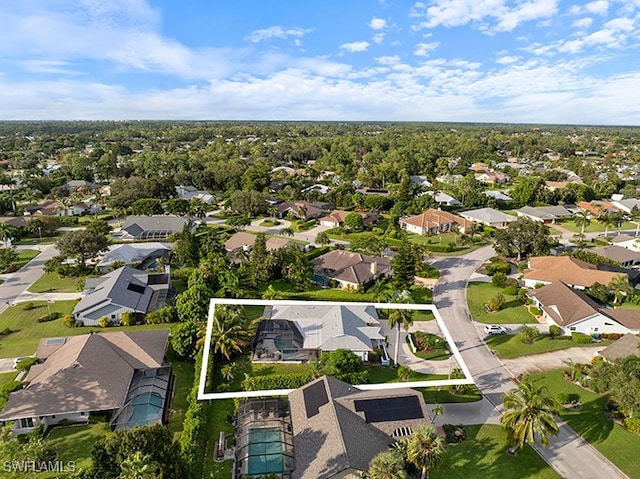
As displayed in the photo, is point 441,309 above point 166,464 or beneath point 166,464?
beneath

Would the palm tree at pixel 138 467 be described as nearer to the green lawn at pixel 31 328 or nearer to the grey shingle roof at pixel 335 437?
the grey shingle roof at pixel 335 437

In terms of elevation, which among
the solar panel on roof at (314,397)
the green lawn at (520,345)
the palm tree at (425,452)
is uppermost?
the palm tree at (425,452)

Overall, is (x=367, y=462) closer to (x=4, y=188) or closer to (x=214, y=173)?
(x=214, y=173)

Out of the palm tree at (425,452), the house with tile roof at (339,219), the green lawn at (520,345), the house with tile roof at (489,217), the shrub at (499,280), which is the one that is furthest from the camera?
the house with tile roof at (489,217)

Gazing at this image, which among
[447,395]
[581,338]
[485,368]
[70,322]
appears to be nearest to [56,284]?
[70,322]

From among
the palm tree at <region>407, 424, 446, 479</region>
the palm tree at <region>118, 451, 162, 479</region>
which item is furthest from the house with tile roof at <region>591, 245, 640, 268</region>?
the palm tree at <region>118, 451, 162, 479</region>

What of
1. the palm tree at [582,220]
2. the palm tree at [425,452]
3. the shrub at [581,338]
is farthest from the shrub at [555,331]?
the palm tree at [582,220]

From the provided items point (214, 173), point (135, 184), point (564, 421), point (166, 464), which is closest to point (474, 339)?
point (564, 421)
